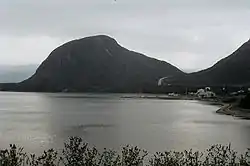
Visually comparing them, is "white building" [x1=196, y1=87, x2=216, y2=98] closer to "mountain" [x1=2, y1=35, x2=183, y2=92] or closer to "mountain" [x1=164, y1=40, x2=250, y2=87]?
"mountain" [x1=164, y1=40, x2=250, y2=87]

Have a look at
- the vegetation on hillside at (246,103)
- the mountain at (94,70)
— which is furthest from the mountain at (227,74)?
the vegetation on hillside at (246,103)

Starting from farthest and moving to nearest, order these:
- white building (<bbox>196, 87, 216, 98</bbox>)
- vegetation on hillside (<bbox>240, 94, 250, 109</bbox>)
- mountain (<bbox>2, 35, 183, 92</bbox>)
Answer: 1. mountain (<bbox>2, 35, 183, 92</bbox>)
2. white building (<bbox>196, 87, 216, 98</bbox>)
3. vegetation on hillside (<bbox>240, 94, 250, 109</bbox>)

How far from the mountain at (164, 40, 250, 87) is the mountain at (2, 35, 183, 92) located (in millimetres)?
15720

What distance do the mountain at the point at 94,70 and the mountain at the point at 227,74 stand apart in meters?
15.7

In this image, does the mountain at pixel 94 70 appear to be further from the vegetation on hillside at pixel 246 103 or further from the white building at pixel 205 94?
the vegetation on hillside at pixel 246 103

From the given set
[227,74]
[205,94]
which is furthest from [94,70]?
[205,94]

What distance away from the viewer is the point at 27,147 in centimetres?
2036

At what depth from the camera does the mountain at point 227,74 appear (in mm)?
133875

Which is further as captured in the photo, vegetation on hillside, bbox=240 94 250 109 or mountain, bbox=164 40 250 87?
mountain, bbox=164 40 250 87

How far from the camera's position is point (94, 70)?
18075cm

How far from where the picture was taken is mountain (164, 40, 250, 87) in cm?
13388

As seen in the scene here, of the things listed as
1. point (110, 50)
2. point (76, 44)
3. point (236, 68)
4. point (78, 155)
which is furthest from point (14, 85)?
point (78, 155)

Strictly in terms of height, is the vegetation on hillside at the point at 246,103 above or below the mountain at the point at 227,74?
below

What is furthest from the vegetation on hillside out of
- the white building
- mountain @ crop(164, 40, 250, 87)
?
mountain @ crop(164, 40, 250, 87)
